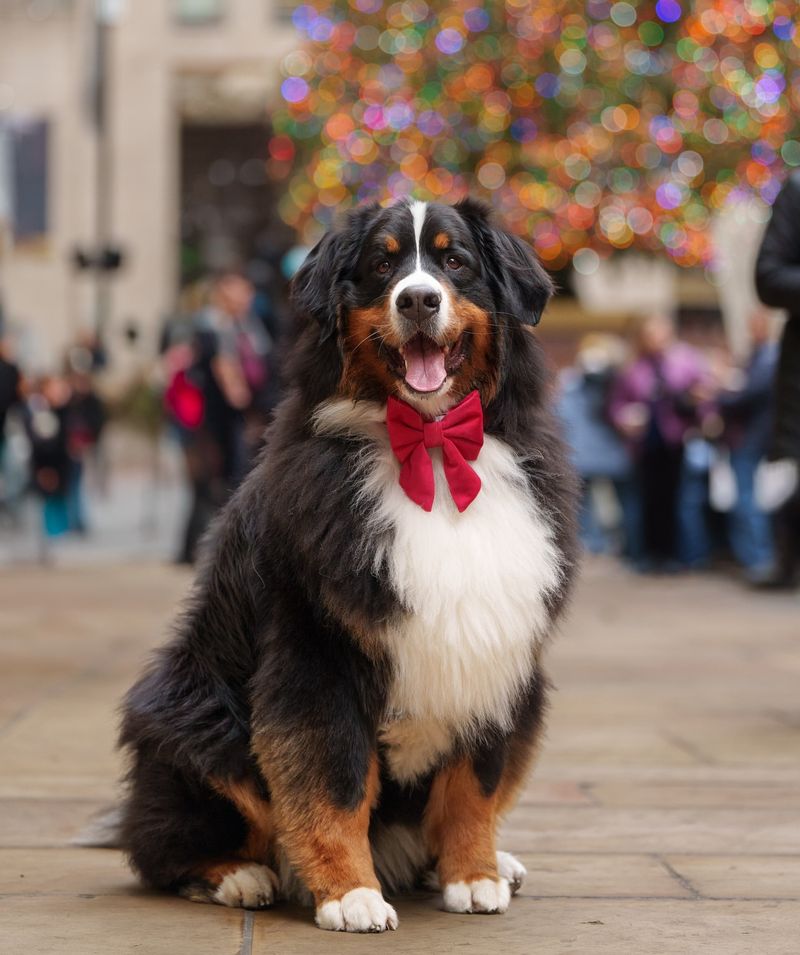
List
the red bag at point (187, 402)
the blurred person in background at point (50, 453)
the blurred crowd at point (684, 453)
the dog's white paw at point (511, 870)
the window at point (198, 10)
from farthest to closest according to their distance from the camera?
the window at point (198, 10)
the blurred person in background at point (50, 453)
the blurred crowd at point (684, 453)
the red bag at point (187, 402)
the dog's white paw at point (511, 870)

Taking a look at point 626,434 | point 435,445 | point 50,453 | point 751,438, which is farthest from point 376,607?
point 50,453

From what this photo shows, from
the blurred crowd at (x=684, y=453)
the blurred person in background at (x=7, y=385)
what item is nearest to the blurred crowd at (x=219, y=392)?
the blurred person in background at (x=7, y=385)

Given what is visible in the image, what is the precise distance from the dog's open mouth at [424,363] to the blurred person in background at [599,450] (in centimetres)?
933

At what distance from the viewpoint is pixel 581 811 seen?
4.70 meters

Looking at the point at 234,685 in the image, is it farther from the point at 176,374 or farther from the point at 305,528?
the point at 176,374

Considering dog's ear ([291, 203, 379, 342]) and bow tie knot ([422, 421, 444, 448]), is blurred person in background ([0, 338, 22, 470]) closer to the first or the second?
dog's ear ([291, 203, 379, 342])

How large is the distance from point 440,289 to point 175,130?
31806 millimetres

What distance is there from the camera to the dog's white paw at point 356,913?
332 cm

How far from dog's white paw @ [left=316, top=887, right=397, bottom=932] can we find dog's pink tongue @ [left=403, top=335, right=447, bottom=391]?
1040 mm

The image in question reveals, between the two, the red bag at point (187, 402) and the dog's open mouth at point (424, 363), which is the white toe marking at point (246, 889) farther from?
the red bag at point (187, 402)

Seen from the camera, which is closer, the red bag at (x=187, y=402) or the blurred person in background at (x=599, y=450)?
the red bag at (x=187, y=402)

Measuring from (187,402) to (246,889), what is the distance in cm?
855

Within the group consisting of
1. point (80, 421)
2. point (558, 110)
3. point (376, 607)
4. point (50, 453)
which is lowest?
point (80, 421)

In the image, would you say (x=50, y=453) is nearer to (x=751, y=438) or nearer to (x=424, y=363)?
(x=751, y=438)
